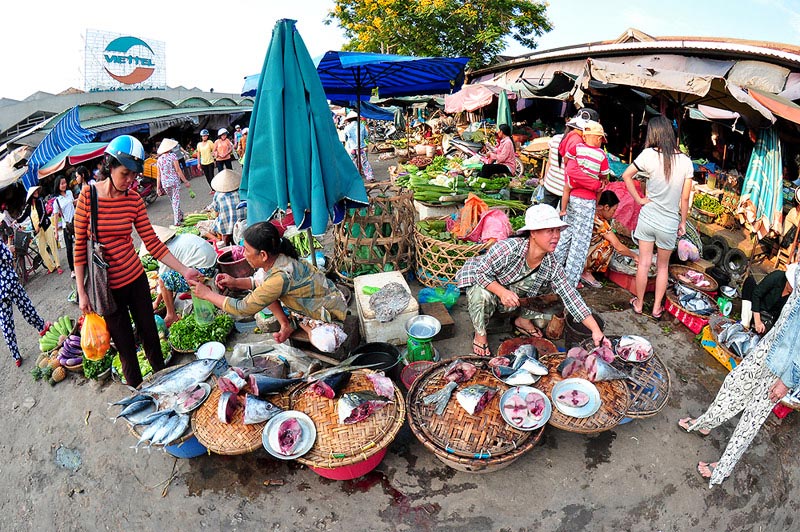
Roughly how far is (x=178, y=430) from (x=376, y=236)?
291 cm

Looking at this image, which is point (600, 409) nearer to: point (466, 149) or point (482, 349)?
point (482, 349)

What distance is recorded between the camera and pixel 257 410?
2713 mm

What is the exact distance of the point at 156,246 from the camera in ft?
11.4

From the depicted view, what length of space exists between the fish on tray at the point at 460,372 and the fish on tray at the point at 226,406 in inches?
56.7

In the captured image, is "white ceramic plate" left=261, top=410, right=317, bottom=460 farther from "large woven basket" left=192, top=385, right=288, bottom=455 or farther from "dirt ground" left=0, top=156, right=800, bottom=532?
"dirt ground" left=0, top=156, right=800, bottom=532

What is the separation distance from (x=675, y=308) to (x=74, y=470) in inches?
217

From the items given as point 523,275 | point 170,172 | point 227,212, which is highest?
point 170,172

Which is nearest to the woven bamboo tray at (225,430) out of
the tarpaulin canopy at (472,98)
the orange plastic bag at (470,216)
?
the orange plastic bag at (470,216)

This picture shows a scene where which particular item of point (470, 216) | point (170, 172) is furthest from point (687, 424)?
point (170, 172)

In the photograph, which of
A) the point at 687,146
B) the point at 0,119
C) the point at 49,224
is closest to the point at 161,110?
the point at 0,119

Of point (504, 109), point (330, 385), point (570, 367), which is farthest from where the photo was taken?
point (504, 109)

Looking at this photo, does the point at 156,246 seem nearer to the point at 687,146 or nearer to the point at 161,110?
the point at 687,146

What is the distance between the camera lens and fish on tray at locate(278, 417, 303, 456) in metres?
2.55

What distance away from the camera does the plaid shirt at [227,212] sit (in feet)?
18.1
